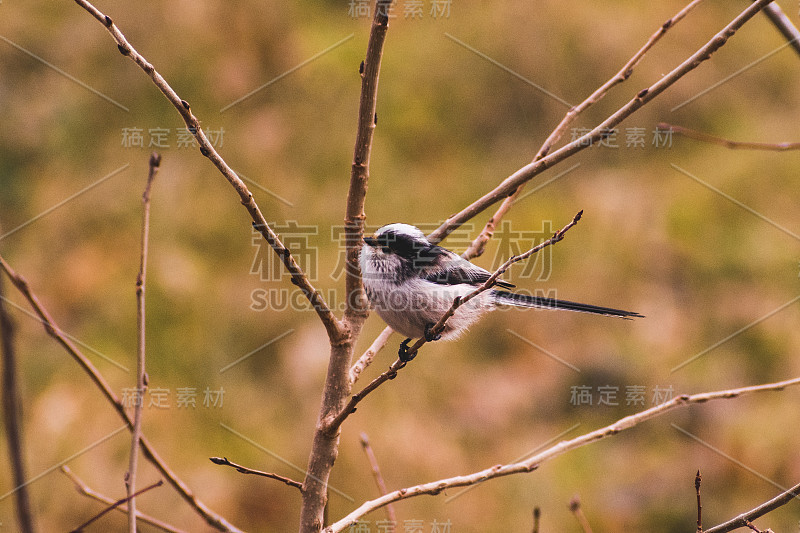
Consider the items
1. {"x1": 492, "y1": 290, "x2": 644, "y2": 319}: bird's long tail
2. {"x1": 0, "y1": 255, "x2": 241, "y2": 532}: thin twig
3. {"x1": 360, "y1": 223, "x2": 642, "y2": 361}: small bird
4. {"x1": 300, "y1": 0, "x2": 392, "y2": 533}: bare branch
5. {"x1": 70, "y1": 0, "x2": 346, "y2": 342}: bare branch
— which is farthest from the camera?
{"x1": 360, "y1": 223, "x2": 642, "y2": 361}: small bird

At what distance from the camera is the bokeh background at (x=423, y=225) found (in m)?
4.50

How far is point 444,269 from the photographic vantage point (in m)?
3.50

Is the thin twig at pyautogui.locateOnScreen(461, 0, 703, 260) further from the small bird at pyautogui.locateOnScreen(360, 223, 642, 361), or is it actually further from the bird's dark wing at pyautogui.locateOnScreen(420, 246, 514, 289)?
the bird's dark wing at pyautogui.locateOnScreen(420, 246, 514, 289)

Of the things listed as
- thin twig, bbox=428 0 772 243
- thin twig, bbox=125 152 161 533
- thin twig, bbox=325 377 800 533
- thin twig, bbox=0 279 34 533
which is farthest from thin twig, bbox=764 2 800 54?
thin twig, bbox=0 279 34 533

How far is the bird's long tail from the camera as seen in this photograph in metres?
2.96

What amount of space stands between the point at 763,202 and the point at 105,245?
19.2 feet

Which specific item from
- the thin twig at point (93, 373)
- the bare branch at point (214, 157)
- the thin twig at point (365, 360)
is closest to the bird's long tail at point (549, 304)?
the thin twig at point (365, 360)

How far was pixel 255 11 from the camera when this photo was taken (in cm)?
601

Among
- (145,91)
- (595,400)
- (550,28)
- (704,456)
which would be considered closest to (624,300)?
(595,400)

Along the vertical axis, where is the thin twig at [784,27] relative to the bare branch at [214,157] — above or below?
above

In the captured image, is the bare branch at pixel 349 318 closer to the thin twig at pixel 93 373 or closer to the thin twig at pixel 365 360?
the thin twig at pixel 365 360

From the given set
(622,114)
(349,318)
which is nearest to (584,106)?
(622,114)

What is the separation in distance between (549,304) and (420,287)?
66 cm

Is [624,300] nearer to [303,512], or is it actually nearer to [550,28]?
[550,28]
